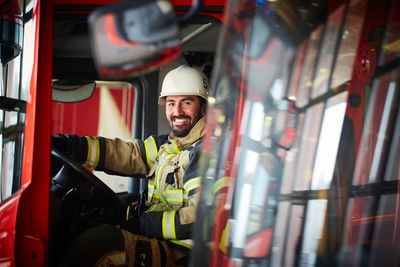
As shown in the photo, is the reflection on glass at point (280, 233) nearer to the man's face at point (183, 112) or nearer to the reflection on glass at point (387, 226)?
the reflection on glass at point (387, 226)

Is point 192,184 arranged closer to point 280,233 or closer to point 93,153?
point 93,153

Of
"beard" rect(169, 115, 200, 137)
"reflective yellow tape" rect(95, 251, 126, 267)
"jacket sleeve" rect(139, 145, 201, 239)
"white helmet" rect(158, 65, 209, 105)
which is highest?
"white helmet" rect(158, 65, 209, 105)

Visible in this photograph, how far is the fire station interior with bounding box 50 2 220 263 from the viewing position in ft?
6.18

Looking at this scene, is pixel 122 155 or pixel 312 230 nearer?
pixel 312 230

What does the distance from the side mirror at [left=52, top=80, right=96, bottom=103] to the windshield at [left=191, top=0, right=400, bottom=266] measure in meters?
1.69

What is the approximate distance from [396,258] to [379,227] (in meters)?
0.09

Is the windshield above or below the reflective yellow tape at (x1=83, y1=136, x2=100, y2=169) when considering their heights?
above

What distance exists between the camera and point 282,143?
102 centimetres

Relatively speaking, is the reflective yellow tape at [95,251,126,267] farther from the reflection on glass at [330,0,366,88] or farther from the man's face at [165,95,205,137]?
the reflection on glass at [330,0,366,88]

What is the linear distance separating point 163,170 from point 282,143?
51.0 inches

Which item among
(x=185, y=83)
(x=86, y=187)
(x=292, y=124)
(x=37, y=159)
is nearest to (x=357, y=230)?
(x=292, y=124)

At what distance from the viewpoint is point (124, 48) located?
0.89 meters

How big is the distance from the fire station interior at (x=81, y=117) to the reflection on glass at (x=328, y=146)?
90 centimetres

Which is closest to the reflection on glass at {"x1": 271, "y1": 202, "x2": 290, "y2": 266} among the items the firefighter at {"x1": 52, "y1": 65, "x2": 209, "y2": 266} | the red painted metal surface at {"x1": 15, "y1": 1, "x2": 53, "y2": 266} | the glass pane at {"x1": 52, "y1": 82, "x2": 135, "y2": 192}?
the firefighter at {"x1": 52, "y1": 65, "x2": 209, "y2": 266}
